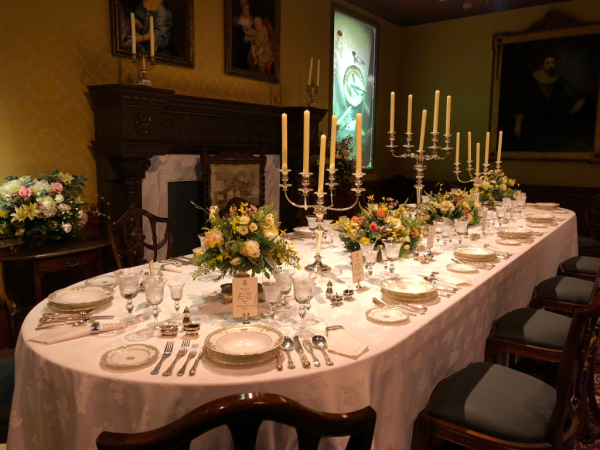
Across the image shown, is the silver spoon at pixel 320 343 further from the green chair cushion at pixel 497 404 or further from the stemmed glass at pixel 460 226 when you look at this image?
the stemmed glass at pixel 460 226

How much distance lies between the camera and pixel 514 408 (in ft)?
5.33

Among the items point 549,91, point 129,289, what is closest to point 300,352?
point 129,289

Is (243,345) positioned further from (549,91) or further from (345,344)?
Answer: (549,91)

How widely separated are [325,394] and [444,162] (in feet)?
22.8

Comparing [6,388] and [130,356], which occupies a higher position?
[130,356]

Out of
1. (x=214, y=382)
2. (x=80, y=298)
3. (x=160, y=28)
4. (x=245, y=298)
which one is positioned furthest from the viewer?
(x=160, y=28)

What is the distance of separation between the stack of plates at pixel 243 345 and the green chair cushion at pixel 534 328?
1381 millimetres

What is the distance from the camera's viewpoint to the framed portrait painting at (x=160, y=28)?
150 inches

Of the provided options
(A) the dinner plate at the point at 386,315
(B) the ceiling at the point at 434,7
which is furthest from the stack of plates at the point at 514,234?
(B) the ceiling at the point at 434,7

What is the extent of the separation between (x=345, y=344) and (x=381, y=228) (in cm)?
107

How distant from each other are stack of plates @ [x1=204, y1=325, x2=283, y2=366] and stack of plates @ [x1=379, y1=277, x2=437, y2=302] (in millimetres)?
625

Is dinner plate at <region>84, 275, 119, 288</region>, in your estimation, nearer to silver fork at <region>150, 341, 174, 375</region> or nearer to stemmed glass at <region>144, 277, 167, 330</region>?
stemmed glass at <region>144, 277, 167, 330</region>

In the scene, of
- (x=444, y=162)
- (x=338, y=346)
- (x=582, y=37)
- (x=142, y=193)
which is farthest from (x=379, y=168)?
(x=338, y=346)

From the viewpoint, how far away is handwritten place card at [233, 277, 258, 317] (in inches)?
65.1
